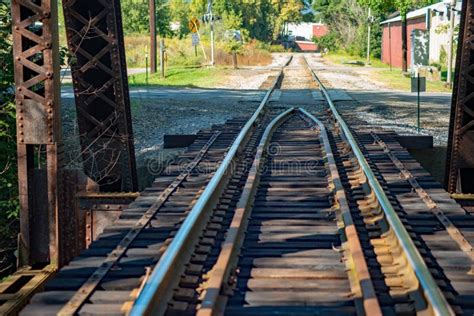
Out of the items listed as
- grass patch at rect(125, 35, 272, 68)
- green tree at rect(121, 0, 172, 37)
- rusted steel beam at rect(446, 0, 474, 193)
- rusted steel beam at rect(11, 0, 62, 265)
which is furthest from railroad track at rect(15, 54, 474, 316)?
green tree at rect(121, 0, 172, 37)

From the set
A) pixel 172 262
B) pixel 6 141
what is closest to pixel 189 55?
pixel 6 141

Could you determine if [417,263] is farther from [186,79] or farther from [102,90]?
[186,79]

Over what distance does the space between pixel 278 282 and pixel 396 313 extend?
3.17 feet

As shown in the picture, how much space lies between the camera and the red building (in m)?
51.7

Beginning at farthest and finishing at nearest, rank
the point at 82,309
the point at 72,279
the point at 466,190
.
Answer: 1. the point at 466,190
2. the point at 72,279
3. the point at 82,309

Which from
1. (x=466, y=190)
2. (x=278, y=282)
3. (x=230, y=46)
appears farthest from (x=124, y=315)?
(x=230, y=46)

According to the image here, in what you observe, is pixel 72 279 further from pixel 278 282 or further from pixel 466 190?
pixel 466 190

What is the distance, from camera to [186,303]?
4.44 meters

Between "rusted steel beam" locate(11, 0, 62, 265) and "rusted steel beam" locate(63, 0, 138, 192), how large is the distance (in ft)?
6.19

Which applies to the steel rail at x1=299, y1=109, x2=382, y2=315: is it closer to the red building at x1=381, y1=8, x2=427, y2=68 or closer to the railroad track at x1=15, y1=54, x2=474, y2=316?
the railroad track at x1=15, y1=54, x2=474, y2=316

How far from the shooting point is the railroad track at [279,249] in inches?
173

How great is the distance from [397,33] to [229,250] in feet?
176

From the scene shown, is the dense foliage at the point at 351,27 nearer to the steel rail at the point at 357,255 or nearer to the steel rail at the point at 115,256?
the steel rail at the point at 357,255

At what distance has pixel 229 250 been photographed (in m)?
5.24
